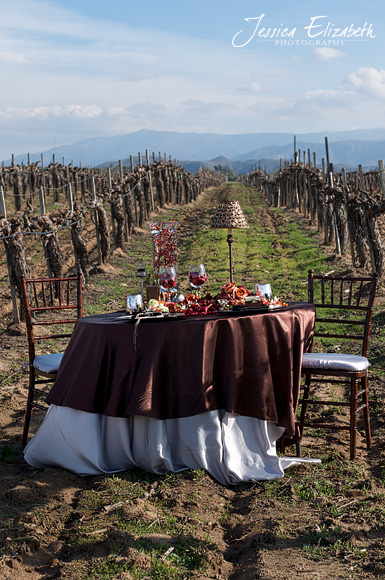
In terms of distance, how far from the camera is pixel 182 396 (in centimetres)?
392

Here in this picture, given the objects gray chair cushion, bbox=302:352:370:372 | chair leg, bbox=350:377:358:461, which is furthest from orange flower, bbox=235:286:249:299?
chair leg, bbox=350:377:358:461

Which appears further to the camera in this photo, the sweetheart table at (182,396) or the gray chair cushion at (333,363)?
the gray chair cushion at (333,363)

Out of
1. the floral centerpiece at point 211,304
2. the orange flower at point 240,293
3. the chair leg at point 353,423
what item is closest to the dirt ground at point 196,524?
the chair leg at point 353,423

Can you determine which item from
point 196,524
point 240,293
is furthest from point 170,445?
point 240,293

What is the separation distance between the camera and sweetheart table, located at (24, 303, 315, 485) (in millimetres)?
Result: 3885

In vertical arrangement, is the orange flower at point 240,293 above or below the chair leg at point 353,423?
above

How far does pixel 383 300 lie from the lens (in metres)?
10.2

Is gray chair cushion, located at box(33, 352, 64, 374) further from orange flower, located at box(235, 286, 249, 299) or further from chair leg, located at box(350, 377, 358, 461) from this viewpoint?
chair leg, located at box(350, 377, 358, 461)

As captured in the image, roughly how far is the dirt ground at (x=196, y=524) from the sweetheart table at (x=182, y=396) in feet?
0.48

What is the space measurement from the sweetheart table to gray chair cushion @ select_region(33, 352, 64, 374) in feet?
1.66

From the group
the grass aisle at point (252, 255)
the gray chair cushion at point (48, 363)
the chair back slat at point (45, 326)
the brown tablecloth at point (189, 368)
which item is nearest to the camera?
the brown tablecloth at point (189, 368)

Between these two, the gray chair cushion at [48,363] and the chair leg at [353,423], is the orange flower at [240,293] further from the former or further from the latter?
the gray chair cushion at [48,363]

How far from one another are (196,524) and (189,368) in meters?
0.98

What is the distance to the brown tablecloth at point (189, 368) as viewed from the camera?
3.88 m
